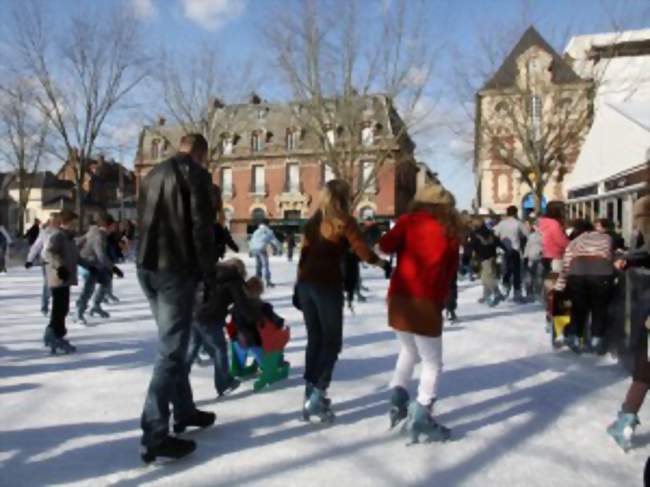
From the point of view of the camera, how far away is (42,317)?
10117 mm

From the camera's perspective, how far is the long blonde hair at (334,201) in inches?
169

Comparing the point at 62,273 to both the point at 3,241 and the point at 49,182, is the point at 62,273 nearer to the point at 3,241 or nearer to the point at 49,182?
the point at 3,241

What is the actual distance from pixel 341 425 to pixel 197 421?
0.95 meters

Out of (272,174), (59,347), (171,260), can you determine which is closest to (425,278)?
(171,260)

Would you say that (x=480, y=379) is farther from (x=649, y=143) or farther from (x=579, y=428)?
(x=649, y=143)

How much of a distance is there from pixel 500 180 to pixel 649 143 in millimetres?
31451

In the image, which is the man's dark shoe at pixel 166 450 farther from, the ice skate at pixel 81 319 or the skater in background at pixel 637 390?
the ice skate at pixel 81 319

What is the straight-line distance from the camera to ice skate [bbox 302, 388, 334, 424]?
175 inches

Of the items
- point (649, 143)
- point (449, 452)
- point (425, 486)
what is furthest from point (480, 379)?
point (649, 143)

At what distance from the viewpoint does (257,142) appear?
172ft

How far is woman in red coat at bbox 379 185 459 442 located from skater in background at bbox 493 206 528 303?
7.86 meters

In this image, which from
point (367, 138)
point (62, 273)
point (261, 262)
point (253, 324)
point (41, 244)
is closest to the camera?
point (253, 324)

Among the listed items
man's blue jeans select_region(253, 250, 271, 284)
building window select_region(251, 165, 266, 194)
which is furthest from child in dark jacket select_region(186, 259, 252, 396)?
building window select_region(251, 165, 266, 194)

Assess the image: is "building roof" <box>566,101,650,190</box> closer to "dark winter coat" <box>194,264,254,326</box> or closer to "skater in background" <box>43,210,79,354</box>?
"dark winter coat" <box>194,264,254,326</box>
